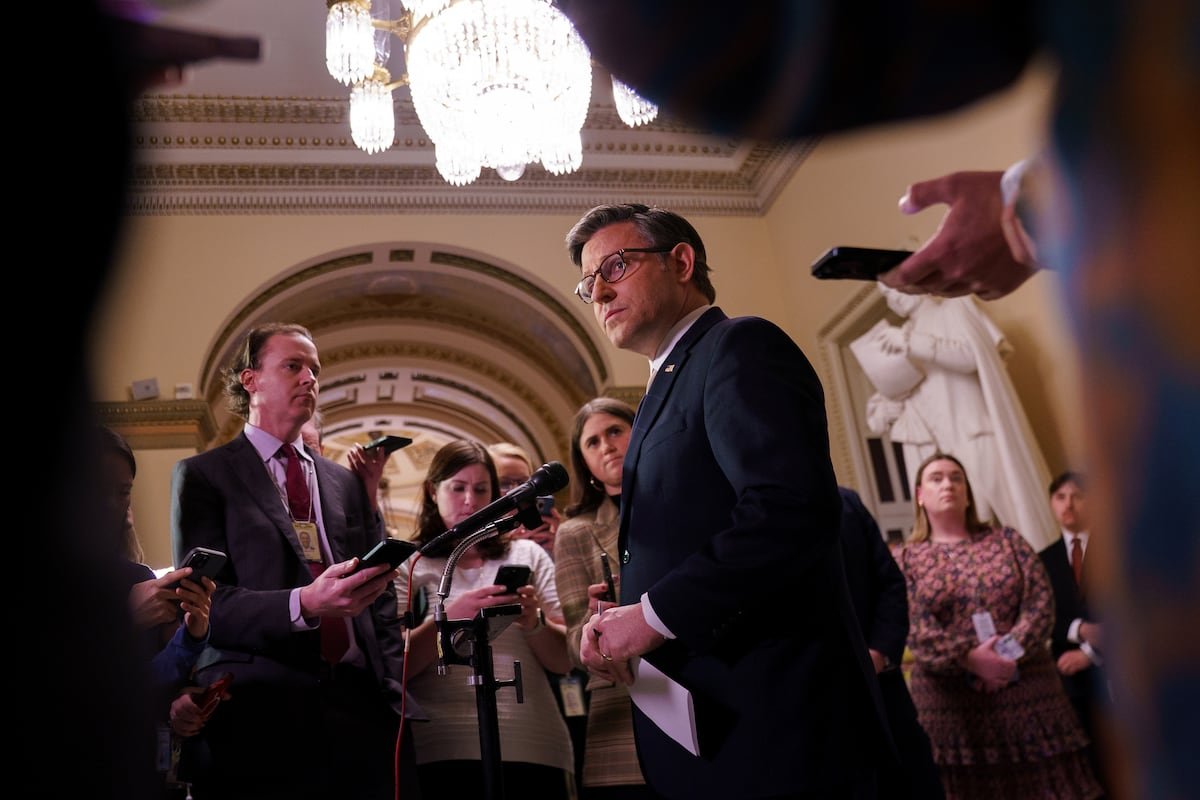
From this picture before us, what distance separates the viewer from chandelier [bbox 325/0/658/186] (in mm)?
4598

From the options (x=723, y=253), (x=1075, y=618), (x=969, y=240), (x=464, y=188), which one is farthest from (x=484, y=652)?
(x=723, y=253)

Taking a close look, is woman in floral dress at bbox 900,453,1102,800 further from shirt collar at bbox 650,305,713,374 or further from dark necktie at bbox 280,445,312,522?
dark necktie at bbox 280,445,312,522

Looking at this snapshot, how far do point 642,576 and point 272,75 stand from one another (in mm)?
6454

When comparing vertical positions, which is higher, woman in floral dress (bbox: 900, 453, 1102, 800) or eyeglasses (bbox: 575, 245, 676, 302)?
eyeglasses (bbox: 575, 245, 676, 302)

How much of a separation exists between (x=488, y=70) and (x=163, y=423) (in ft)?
12.4

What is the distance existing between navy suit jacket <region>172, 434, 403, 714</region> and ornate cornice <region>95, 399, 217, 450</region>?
192 inches

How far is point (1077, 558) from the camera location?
4211 millimetres

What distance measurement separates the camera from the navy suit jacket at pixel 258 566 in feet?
7.03

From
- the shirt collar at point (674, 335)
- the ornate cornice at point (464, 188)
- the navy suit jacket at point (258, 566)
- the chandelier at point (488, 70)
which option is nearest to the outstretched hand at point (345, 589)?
the navy suit jacket at point (258, 566)

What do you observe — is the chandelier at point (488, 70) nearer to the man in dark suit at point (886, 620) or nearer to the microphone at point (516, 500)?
the man in dark suit at point (886, 620)

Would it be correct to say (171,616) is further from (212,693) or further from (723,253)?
(723,253)

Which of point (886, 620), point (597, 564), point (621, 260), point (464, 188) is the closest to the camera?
point (621, 260)

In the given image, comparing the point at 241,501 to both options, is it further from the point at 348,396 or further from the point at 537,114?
the point at 348,396

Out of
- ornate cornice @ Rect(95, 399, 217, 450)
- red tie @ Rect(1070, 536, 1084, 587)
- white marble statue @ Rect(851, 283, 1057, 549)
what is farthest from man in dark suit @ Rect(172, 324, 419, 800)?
ornate cornice @ Rect(95, 399, 217, 450)
